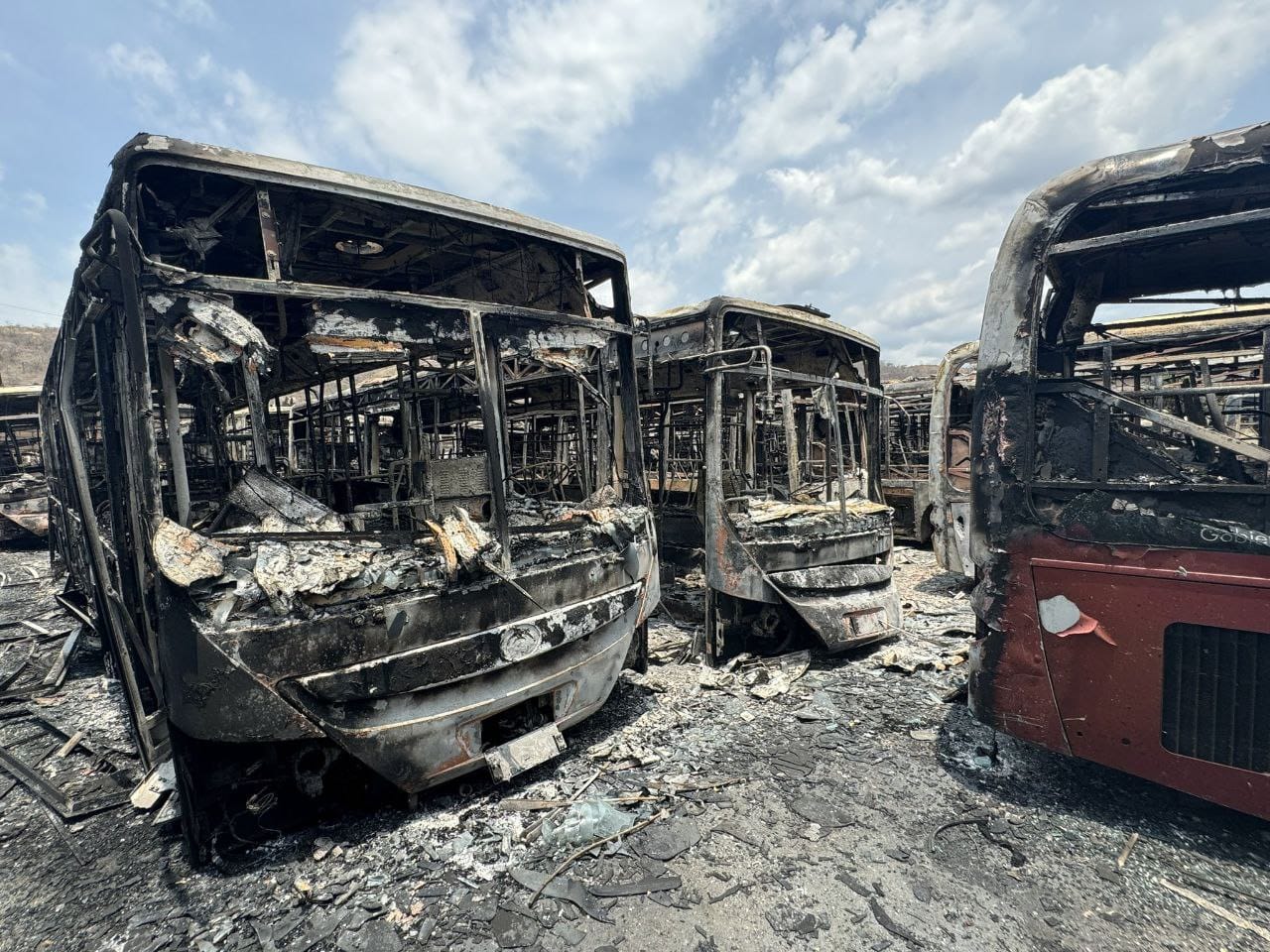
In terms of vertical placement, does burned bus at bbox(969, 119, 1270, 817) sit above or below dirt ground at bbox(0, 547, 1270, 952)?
above

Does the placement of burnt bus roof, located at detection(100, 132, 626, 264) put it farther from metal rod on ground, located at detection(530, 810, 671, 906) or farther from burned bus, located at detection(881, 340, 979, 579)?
burned bus, located at detection(881, 340, 979, 579)

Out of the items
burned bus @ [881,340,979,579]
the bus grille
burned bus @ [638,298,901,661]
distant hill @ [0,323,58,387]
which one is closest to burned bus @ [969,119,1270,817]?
the bus grille

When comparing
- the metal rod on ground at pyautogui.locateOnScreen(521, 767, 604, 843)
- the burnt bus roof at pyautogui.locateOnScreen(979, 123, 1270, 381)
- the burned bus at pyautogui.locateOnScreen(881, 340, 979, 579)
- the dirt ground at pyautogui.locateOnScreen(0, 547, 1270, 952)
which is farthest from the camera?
the burned bus at pyautogui.locateOnScreen(881, 340, 979, 579)

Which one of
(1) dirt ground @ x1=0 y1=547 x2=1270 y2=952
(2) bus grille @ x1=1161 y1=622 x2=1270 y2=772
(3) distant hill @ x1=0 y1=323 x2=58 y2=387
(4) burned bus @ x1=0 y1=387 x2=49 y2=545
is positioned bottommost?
(1) dirt ground @ x1=0 y1=547 x2=1270 y2=952

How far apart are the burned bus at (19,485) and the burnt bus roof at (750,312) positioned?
12352 mm

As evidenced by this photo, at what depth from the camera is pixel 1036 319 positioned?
2.78 meters

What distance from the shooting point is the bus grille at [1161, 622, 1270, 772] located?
2.43m

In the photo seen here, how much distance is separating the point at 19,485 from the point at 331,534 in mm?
13054

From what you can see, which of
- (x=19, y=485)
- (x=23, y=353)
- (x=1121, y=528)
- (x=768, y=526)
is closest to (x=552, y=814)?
(x=768, y=526)

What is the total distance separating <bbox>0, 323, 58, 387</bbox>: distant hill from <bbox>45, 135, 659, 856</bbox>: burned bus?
41.2 meters

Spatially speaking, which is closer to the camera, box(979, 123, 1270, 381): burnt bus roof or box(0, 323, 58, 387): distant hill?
box(979, 123, 1270, 381): burnt bus roof

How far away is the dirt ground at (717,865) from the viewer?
2236 mm

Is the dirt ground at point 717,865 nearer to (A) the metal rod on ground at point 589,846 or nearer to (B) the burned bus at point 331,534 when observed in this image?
(A) the metal rod on ground at point 589,846

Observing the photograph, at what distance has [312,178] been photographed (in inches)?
106
